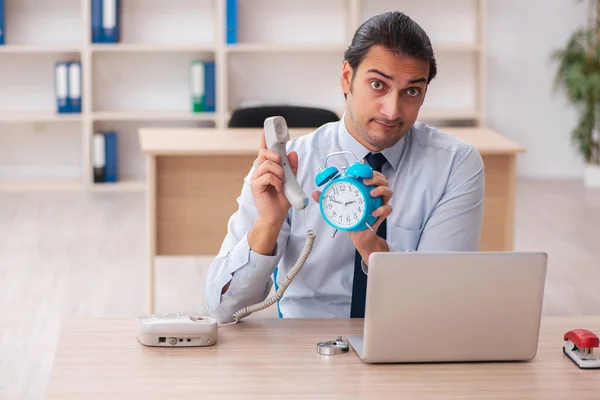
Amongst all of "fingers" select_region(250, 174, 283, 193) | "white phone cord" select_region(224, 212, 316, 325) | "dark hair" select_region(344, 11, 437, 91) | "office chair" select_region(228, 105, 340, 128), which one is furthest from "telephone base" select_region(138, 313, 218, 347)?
"office chair" select_region(228, 105, 340, 128)

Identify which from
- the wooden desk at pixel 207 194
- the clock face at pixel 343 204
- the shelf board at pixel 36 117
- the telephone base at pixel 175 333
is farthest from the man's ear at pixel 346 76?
the shelf board at pixel 36 117

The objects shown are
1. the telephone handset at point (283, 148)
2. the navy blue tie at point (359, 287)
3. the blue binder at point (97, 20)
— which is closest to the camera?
the telephone handset at point (283, 148)

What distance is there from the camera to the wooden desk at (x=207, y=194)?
3.71 m

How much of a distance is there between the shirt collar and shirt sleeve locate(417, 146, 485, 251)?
4.7 inches

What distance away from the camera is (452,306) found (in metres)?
1.50

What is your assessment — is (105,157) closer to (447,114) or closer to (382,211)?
(447,114)

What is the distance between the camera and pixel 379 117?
6.32 ft

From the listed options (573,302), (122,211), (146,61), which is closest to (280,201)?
(573,302)

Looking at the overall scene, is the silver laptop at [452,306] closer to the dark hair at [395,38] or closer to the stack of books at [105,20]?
the dark hair at [395,38]

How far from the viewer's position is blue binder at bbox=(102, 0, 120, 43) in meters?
6.15

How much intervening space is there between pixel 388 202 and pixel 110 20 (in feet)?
15.2

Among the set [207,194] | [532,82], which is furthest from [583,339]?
A: [532,82]

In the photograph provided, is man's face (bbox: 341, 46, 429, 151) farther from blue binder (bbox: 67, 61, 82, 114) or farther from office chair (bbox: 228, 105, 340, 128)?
blue binder (bbox: 67, 61, 82, 114)

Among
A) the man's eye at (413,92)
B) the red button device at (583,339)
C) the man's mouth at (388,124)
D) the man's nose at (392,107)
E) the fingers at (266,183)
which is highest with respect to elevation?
the man's eye at (413,92)
